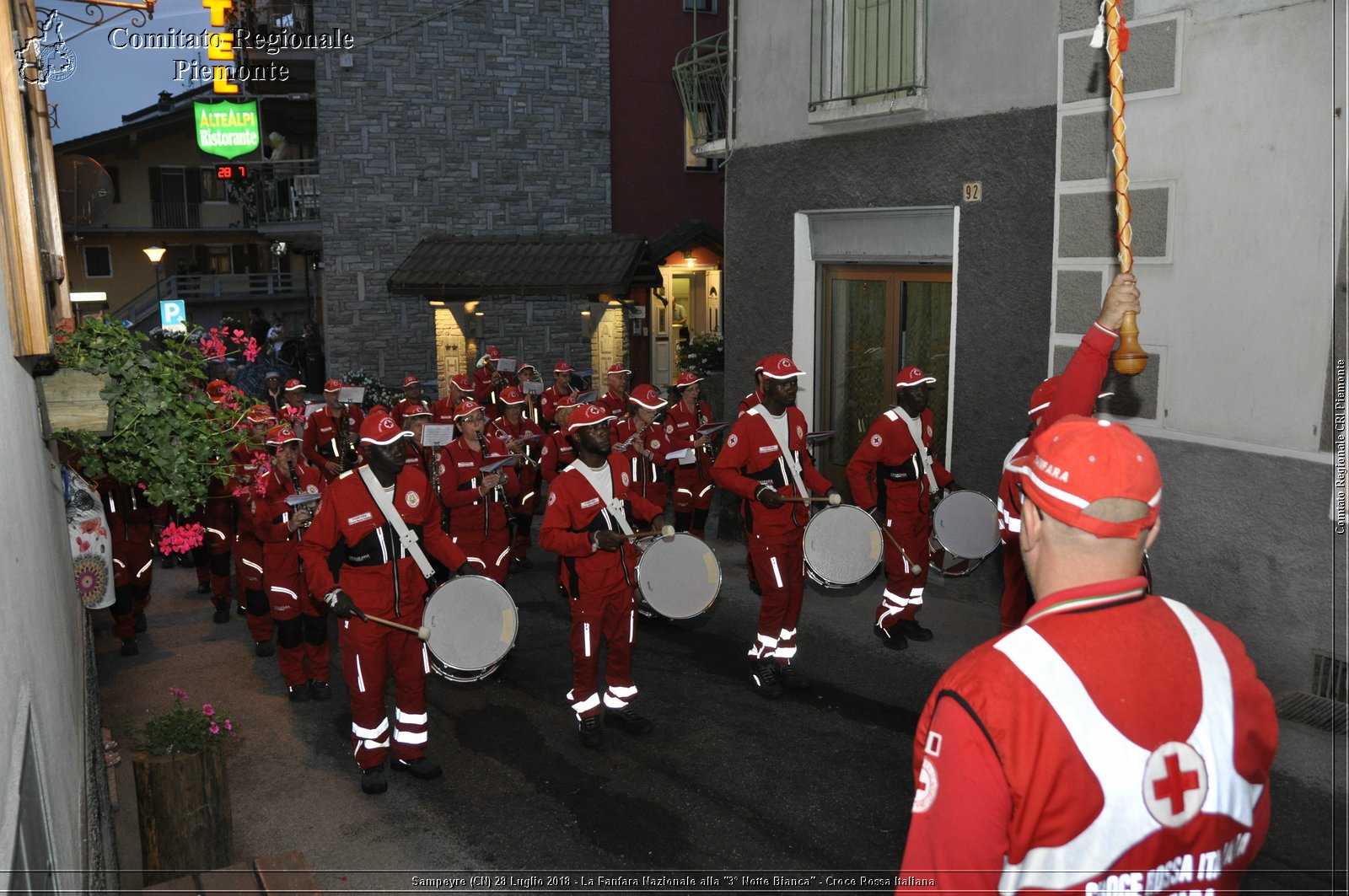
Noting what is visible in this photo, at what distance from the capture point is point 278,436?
956cm

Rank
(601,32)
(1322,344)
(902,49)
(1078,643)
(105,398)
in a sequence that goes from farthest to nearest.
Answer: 1. (601,32)
2. (902,49)
3. (1322,344)
4. (105,398)
5. (1078,643)

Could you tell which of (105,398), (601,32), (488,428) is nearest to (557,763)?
(105,398)

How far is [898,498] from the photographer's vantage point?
994cm

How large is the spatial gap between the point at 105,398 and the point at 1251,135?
766 centimetres

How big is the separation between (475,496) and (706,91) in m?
7.24

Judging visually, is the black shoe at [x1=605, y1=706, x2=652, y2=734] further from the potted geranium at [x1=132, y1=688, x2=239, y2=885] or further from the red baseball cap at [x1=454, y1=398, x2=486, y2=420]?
the red baseball cap at [x1=454, y1=398, x2=486, y2=420]

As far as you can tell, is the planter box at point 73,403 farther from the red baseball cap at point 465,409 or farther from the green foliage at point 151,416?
the red baseball cap at point 465,409

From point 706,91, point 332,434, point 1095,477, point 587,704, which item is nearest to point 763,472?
point 587,704

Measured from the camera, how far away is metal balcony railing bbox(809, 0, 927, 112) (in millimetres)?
11258

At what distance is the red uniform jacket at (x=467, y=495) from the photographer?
11.0 metres

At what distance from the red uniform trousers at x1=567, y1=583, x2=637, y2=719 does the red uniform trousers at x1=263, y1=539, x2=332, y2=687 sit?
8.16ft

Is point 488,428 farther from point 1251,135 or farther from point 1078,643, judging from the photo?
point 1078,643

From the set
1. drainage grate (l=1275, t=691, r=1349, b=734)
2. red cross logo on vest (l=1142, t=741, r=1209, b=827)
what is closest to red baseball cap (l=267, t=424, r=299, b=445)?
drainage grate (l=1275, t=691, r=1349, b=734)

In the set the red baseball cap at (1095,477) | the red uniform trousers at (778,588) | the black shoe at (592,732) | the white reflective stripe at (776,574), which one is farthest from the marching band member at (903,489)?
the red baseball cap at (1095,477)
